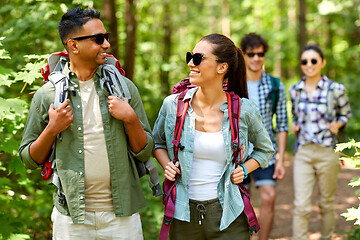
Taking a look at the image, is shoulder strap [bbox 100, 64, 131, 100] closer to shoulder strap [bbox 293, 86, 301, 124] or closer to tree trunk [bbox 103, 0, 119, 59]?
shoulder strap [bbox 293, 86, 301, 124]

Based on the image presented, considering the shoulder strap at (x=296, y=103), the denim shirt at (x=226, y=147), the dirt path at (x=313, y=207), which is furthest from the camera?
the dirt path at (x=313, y=207)

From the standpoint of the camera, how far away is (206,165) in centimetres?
319

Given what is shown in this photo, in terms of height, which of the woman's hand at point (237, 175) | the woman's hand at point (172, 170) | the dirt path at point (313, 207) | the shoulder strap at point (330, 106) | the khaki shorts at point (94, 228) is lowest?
the dirt path at point (313, 207)

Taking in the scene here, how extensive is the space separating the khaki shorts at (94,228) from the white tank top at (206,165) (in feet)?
1.87

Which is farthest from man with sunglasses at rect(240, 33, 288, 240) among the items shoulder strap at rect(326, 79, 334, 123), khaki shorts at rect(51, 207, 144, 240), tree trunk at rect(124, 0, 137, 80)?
tree trunk at rect(124, 0, 137, 80)

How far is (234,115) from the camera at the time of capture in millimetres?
3203

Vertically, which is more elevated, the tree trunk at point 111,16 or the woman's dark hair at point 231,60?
the tree trunk at point 111,16

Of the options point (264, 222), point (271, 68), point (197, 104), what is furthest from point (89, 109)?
point (271, 68)

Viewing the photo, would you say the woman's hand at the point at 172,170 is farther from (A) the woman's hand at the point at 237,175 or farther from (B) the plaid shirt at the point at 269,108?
(B) the plaid shirt at the point at 269,108

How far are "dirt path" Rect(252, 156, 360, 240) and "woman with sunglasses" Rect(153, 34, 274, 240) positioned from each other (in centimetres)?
365

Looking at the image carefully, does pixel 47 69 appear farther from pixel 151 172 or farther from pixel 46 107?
pixel 151 172

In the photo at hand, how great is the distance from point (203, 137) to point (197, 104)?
12.4 inches

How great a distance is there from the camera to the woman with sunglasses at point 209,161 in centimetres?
316

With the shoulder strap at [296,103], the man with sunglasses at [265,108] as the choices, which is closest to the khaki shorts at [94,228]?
the man with sunglasses at [265,108]
